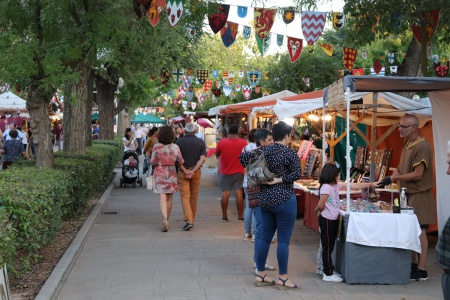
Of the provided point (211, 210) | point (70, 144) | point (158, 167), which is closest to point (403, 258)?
point (158, 167)

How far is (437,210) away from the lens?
974 cm

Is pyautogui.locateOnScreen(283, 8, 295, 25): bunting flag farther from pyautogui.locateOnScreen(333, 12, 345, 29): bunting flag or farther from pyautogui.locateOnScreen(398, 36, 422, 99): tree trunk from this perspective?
pyautogui.locateOnScreen(398, 36, 422, 99): tree trunk

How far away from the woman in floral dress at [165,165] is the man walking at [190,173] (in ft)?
0.78

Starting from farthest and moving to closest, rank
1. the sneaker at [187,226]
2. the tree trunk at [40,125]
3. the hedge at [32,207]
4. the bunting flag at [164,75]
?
1. the bunting flag at [164,75]
2. the tree trunk at [40,125]
3. the sneaker at [187,226]
4. the hedge at [32,207]

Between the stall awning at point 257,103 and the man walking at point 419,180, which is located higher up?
the stall awning at point 257,103

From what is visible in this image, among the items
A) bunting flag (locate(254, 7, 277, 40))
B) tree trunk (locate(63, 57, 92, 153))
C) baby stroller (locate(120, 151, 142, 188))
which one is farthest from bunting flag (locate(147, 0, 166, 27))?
baby stroller (locate(120, 151, 142, 188))

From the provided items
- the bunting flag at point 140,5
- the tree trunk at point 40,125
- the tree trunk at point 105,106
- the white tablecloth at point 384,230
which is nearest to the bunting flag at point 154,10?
the bunting flag at point 140,5

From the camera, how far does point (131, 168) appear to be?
2091 cm

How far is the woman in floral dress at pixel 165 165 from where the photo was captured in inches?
496

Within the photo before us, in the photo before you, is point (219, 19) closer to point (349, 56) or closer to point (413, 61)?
point (413, 61)

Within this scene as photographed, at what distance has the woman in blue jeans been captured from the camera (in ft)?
26.0

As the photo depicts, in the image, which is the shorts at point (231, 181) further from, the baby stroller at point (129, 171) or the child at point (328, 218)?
the baby stroller at point (129, 171)

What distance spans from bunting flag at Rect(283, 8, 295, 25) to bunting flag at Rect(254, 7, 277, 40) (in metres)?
0.36

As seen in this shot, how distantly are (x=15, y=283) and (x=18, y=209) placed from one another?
Answer: 3.36 feet
